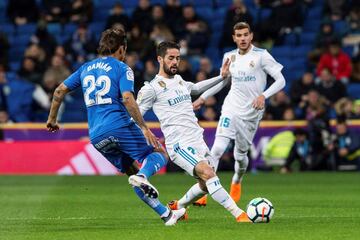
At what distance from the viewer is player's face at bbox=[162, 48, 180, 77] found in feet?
36.2

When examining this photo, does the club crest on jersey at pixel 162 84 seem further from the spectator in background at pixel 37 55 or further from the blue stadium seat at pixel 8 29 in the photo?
the blue stadium seat at pixel 8 29

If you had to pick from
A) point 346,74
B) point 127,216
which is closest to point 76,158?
point 346,74

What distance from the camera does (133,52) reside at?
25047 millimetres

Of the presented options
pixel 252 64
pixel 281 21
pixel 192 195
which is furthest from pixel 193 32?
pixel 192 195

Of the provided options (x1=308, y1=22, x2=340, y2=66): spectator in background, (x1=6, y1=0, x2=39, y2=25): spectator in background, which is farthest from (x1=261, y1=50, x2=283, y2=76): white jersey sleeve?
(x1=6, y1=0, x2=39, y2=25): spectator in background

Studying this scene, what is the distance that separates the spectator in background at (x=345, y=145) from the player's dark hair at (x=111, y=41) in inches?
456

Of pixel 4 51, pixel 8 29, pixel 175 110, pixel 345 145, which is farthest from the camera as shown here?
pixel 8 29

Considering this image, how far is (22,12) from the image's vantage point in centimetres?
2770

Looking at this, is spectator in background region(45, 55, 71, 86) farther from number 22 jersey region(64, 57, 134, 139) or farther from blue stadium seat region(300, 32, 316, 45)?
number 22 jersey region(64, 57, 134, 139)

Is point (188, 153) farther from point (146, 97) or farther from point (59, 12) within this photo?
point (59, 12)

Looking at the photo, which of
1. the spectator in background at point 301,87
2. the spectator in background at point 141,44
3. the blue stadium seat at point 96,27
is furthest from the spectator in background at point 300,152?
the blue stadium seat at point 96,27

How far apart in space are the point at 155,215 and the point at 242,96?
277 centimetres

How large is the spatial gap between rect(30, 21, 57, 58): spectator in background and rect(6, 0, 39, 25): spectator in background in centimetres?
87

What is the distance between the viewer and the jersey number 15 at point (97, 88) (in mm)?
10688
